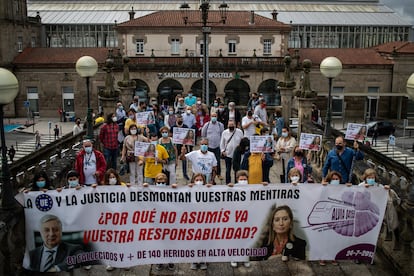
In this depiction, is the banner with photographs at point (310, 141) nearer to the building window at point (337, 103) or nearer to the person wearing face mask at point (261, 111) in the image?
the person wearing face mask at point (261, 111)

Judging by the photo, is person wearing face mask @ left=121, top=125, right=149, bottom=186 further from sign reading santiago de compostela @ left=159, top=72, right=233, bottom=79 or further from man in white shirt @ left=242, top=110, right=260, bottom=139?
sign reading santiago de compostela @ left=159, top=72, right=233, bottom=79

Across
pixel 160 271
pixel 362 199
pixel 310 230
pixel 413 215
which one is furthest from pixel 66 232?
pixel 413 215

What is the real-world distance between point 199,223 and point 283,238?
1.36 metres

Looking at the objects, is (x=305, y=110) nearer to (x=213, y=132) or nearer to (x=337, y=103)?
(x=213, y=132)

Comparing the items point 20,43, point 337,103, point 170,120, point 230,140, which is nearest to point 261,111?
point 170,120

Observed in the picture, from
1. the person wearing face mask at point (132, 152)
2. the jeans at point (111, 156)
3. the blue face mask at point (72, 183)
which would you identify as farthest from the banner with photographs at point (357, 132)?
the blue face mask at point (72, 183)

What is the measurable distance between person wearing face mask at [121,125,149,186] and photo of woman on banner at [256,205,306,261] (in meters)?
4.86

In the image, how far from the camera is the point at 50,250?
7324mm

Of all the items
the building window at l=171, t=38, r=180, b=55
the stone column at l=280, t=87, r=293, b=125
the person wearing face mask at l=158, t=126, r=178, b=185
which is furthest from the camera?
the building window at l=171, t=38, r=180, b=55

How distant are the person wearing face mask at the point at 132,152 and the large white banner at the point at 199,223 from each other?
4.20 meters

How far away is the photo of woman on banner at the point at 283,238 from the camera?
7605mm

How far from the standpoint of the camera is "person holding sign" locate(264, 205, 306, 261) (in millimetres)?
7605

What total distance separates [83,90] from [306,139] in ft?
134

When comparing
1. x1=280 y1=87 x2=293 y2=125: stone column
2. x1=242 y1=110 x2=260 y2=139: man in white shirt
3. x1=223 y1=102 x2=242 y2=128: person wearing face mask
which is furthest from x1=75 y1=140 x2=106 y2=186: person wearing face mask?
x1=280 y1=87 x2=293 y2=125: stone column
